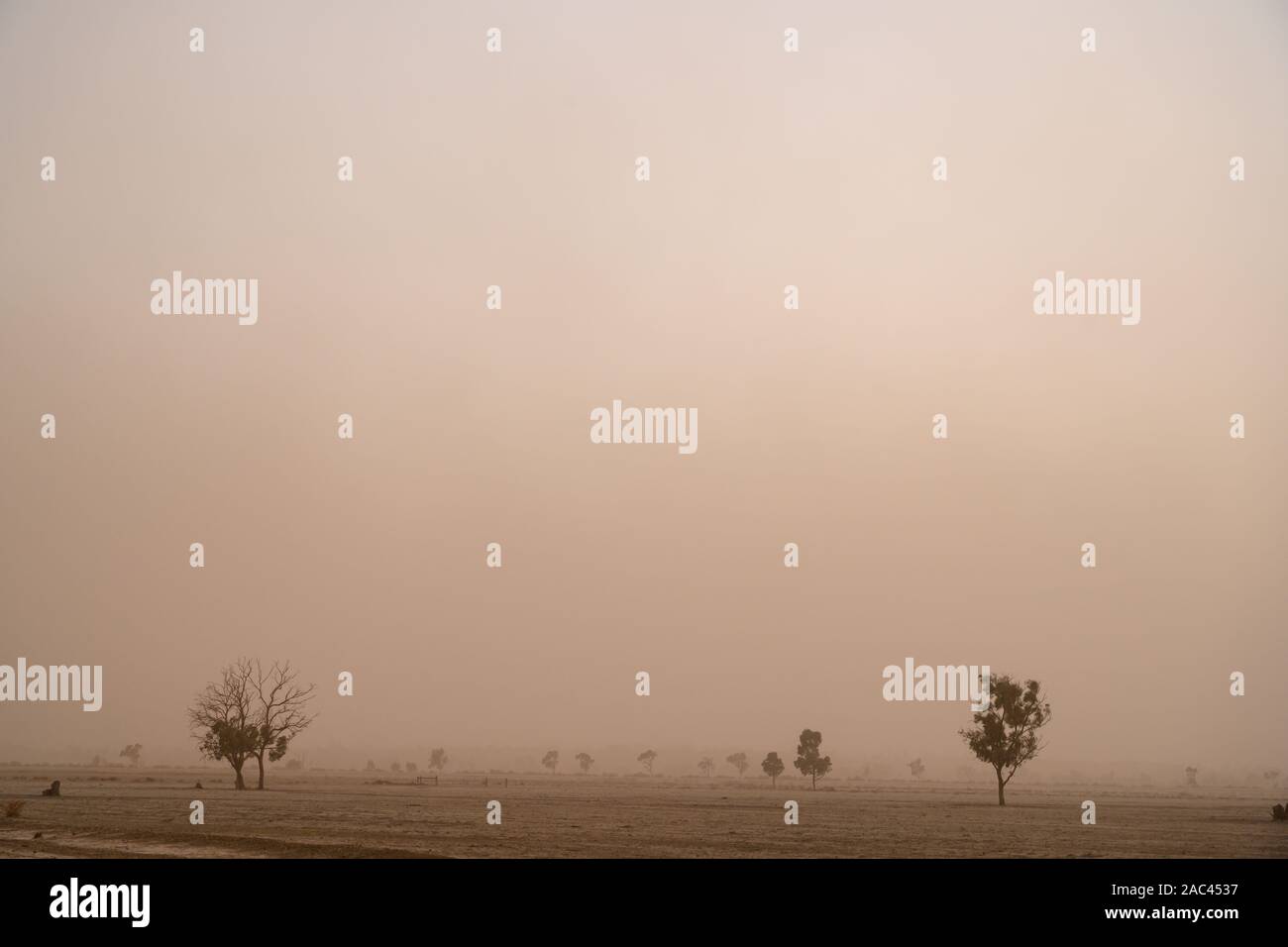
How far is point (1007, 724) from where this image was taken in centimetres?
6950

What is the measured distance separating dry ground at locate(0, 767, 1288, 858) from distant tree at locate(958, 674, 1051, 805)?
2.86m

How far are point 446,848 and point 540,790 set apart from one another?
4090cm

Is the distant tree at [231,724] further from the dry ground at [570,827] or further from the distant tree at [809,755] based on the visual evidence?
the distant tree at [809,755]

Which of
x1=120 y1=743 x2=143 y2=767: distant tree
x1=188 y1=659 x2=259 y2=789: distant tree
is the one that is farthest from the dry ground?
x1=120 y1=743 x2=143 y2=767: distant tree

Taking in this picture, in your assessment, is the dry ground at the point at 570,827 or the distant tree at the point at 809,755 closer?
the dry ground at the point at 570,827

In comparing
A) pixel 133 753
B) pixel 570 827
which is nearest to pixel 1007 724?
pixel 570 827

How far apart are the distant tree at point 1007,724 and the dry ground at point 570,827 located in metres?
2.86

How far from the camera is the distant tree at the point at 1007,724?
224ft

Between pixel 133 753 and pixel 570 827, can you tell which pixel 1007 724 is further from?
pixel 133 753

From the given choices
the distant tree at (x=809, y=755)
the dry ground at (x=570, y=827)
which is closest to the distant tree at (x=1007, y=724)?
the dry ground at (x=570, y=827)

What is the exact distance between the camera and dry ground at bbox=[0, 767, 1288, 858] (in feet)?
122
